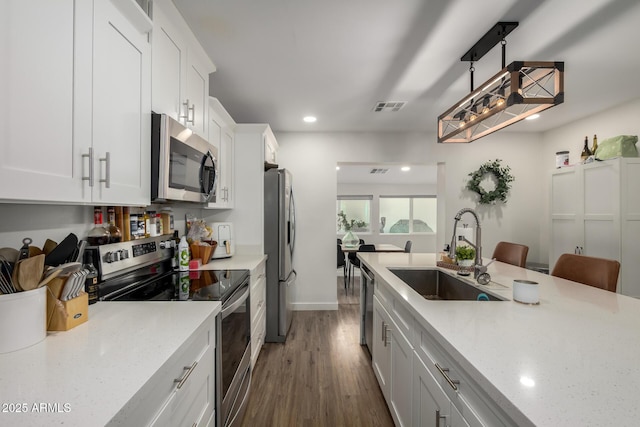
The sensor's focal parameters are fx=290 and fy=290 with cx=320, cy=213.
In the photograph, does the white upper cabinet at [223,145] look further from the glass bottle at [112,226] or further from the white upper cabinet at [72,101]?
the white upper cabinet at [72,101]

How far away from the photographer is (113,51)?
43.1 inches

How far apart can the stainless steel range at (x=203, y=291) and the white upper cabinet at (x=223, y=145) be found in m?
0.66

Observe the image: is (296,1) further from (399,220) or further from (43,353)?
(399,220)

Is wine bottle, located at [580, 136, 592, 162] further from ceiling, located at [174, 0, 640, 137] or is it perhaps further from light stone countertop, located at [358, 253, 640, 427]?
light stone countertop, located at [358, 253, 640, 427]

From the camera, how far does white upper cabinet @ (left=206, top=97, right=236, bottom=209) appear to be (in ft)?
7.56

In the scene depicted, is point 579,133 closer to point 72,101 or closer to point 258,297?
point 258,297

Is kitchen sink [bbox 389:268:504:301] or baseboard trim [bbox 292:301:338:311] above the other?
kitchen sink [bbox 389:268:504:301]

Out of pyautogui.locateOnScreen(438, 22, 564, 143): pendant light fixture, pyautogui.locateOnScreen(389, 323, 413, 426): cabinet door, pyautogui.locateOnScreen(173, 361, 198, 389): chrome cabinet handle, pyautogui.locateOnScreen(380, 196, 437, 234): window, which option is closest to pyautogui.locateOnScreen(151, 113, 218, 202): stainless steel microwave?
pyautogui.locateOnScreen(173, 361, 198, 389): chrome cabinet handle

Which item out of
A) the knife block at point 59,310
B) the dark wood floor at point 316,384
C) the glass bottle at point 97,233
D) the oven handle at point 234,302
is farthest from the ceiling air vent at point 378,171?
the knife block at point 59,310

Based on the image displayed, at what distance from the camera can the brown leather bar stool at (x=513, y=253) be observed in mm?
2488

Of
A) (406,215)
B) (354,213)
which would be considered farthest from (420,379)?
(406,215)

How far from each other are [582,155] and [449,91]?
1.90 meters

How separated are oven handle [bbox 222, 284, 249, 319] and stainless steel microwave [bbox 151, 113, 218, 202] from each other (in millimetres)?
622

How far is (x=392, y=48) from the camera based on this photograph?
1945 mm
